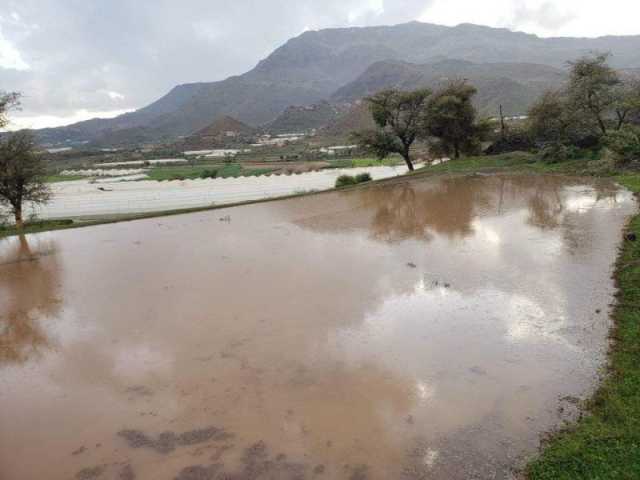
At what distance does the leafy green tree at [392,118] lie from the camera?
27.8m

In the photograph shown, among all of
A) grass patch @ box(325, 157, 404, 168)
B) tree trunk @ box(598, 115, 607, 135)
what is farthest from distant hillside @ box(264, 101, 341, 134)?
tree trunk @ box(598, 115, 607, 135)

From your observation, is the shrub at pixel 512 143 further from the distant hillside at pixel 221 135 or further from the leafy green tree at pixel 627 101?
the distant hillside at pixel 221 135

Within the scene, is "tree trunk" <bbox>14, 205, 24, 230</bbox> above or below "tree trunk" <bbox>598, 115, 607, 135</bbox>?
below

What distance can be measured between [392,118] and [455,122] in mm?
3938

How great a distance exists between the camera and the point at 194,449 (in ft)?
16.8

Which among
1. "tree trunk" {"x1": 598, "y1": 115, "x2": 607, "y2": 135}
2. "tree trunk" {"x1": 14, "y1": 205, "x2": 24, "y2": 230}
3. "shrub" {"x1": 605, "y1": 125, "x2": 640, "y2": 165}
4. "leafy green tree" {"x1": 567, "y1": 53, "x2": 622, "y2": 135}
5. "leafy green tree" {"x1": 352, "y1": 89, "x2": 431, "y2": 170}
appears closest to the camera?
"tree trunk" {"x1": 14, "y1": 205, "x2": 24, "y2": 230}

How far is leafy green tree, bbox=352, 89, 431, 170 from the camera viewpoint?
2781 cm

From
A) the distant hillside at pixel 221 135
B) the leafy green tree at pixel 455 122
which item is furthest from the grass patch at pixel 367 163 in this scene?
the distant hillside at pixel 221 135

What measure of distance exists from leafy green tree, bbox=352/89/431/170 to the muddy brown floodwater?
15.2 meters

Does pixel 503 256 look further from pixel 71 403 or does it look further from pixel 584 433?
pixel 71 403

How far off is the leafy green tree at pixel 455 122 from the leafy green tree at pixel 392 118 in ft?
2.24

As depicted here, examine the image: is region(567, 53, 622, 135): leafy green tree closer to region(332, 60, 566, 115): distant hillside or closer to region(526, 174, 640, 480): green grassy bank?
region(332, 60, 566, 115): distant hillside

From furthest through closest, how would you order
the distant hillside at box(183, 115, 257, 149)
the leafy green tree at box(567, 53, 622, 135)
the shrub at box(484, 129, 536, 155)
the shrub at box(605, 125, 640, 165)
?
the distant hillside at box(183, 115, 257, 149), the shrub at box(484, 129, 536, 155), the leafy green tree at box(567, 53, 622, 135), the shrub at box(605, 125, 640, 165)

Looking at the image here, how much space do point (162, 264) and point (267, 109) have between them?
640 ft
